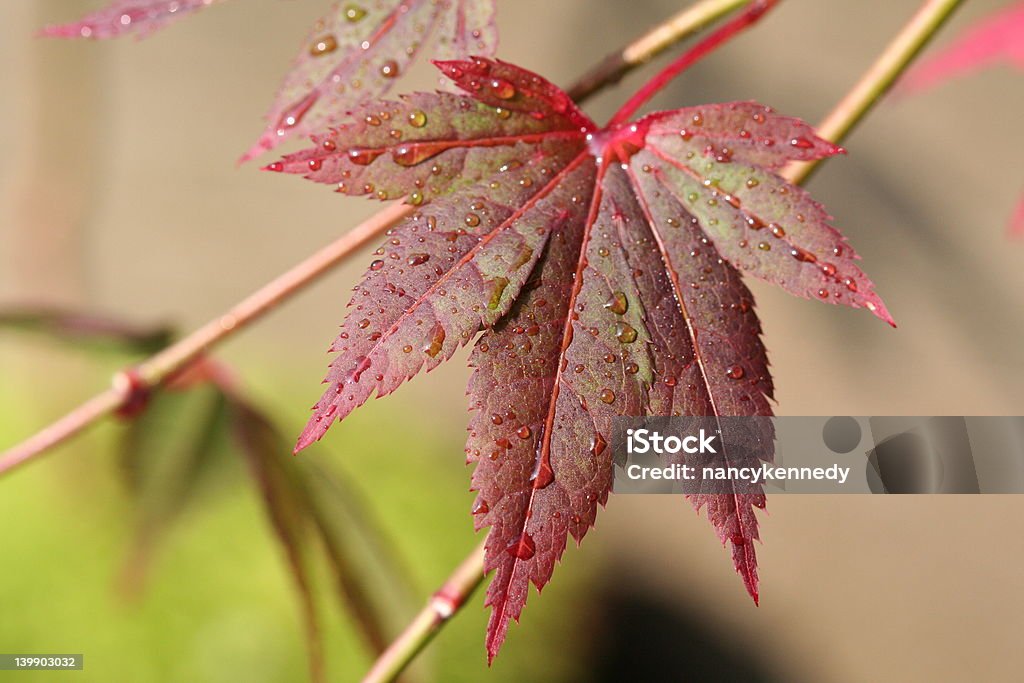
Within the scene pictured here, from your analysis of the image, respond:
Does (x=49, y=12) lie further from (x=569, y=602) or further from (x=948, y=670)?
(x=948, y=670)

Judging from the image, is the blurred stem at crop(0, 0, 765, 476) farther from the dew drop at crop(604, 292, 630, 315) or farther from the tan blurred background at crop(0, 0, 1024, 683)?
the tan blurred background at crop(0, 0, 1024, 683)

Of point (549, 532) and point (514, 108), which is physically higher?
point (514, 108)

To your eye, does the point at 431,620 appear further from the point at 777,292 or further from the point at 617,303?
the point at 777,292

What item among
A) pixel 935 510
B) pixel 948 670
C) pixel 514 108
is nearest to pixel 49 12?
pixel 514 108

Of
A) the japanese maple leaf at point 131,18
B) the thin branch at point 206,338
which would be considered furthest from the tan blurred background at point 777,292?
the japanese maple leaf at point 131,18

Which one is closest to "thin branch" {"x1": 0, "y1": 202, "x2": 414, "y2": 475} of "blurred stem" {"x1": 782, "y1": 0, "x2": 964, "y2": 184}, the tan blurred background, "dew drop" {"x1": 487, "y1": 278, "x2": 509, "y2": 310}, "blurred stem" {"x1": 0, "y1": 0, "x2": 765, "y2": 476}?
"blurred stem" {"x1": 0, "y1": 0, "x2": 765, "y2": 476}

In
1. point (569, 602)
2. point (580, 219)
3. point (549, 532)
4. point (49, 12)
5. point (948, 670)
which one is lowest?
point (948, 670)
